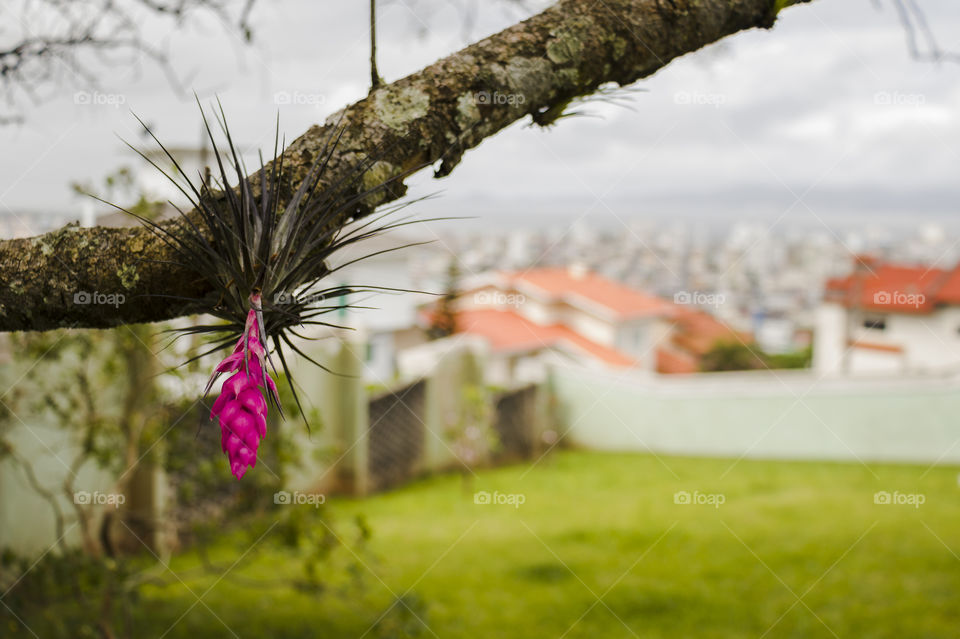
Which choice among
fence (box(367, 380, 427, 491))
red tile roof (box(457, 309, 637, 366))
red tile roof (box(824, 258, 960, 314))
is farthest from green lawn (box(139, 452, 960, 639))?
red tile roof (box(824, 258, 960, 314))

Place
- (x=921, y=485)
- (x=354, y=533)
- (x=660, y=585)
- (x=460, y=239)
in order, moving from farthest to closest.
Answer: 1. (x=460, y=239)
2. (x=921, y=485)
3. (x=354, y=533)
4. (x=660, y=585)

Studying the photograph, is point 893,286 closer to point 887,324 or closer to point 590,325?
point 887,324

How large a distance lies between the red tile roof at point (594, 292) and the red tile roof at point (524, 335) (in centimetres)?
70

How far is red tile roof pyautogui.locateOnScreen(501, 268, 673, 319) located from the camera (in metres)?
15.2

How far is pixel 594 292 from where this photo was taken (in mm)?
15812

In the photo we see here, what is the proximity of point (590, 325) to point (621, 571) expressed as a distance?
11.0 m

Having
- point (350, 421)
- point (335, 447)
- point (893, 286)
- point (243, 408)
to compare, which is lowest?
point (893, 286)

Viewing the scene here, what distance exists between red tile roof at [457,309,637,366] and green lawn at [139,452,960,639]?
18.3 feet

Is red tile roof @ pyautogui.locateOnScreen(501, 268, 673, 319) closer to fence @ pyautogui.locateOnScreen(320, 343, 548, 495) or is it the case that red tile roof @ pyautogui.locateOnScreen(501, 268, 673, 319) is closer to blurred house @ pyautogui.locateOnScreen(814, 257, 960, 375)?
blurred house @ pyautogui.locateOnScreen(814, 257, 960, 375)

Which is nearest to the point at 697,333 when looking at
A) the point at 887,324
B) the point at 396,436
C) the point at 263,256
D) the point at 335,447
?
the point at 887,324

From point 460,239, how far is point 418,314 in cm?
358

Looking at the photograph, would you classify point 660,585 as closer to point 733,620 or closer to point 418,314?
point 733,620

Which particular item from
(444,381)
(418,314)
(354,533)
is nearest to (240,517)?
(354,533)

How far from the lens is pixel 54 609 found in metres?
3.39
